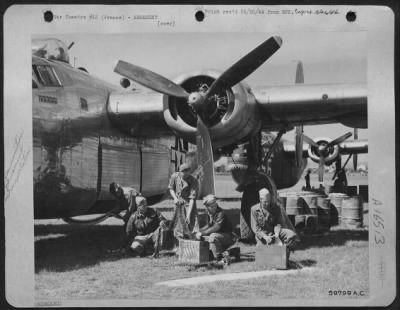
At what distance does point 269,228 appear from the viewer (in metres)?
5.77

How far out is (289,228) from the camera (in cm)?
618

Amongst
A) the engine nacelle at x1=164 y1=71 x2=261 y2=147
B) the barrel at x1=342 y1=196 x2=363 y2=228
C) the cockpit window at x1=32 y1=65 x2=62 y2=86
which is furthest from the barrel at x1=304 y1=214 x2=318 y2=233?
the cockpit window at x1=32 y1=65 x2=62 y2=86

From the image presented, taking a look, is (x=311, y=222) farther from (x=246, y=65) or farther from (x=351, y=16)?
(x=351, y=16)

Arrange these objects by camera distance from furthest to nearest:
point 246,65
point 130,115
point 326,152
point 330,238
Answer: point 326,152, point 330,238, point 130,115, point 246,65

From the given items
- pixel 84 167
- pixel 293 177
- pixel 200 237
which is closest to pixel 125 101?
pixel 84 167

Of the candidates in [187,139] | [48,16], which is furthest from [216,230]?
[48,16]

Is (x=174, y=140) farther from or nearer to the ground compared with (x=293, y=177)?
farther from the ground

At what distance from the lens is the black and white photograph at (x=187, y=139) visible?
5387 millimetres

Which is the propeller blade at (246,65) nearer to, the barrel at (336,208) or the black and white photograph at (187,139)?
the black and white photograph at (187,139)

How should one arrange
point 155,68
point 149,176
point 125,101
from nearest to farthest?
1. point 155,68
2. point 125,101
3. point 149,176

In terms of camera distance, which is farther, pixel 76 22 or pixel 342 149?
pixel 342 149

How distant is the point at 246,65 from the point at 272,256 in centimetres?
244

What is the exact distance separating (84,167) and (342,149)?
388 inches

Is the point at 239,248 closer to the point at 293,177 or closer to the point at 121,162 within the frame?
the point at 121,162
